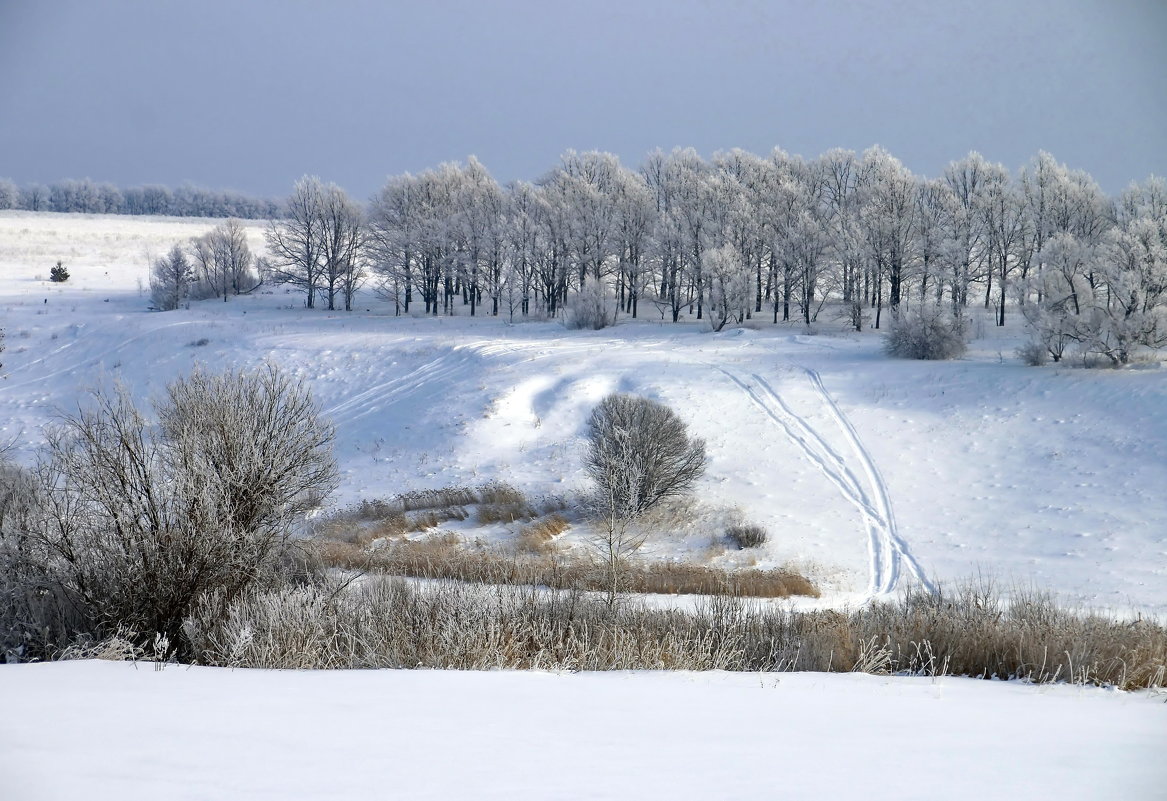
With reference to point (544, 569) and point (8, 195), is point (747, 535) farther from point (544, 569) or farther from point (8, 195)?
point (8, 195)

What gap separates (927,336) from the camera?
36969 mm

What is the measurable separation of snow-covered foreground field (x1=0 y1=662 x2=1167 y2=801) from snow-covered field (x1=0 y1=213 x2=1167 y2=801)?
3cm

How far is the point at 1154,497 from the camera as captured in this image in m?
21.7

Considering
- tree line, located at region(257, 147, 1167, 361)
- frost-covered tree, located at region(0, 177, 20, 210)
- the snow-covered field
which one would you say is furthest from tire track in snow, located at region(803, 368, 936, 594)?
frost-covered tree, located at region(0, 177, 20, 210)

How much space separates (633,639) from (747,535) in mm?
13686

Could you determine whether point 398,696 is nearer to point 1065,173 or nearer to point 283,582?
point 283,582

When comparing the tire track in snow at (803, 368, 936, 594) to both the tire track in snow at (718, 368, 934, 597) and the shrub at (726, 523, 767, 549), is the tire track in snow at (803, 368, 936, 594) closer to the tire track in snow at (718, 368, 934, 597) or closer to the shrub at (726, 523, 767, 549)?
the tire track in snow at (718, 368, 934, 597)

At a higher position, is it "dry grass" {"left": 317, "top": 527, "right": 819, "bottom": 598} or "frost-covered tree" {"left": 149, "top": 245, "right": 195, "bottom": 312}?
"frost-covered tree" {"left": 149, "top": 245, "right": 195, "bottom": 312}

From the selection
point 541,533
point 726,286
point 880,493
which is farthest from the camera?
point 726,286

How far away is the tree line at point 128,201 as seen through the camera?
128 metres

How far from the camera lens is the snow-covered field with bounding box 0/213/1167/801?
13.0 feet

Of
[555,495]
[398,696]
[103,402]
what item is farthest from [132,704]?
[555,495]

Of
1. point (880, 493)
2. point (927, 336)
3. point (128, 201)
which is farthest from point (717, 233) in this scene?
point (128, 201)

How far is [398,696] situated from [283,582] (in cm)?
508
